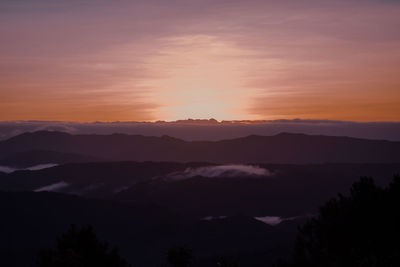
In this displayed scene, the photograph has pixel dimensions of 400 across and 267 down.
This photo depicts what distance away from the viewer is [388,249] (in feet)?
198

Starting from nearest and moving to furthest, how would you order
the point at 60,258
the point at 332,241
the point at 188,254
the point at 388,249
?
the point at 60,258 < the point at 388,249 < the point at 332,241 < the point at 188,254

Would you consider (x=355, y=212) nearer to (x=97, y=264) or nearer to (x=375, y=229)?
(x=375, y=229)

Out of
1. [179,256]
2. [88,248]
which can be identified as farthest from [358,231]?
[179,256]

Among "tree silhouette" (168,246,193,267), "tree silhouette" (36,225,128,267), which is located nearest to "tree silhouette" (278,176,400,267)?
"tree silhouette" (36,225,128,267)

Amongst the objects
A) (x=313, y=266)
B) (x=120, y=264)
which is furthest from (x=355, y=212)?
(x=120, y=264)

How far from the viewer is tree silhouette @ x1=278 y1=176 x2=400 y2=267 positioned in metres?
61.0

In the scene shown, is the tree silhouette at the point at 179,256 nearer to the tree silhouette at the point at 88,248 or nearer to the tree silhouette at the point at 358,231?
the tree silhouette at the point at 88,248

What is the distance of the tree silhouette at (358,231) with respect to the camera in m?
61.0

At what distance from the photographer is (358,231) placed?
62.8m

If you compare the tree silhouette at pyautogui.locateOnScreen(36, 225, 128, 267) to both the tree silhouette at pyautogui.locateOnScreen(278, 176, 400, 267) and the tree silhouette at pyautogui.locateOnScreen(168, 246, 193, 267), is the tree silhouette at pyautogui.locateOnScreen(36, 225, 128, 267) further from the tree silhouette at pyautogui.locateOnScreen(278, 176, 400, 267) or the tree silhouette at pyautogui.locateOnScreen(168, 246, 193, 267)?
the tree silhouette at pyautogui.locateOnScreen(278, 176, 400, 267)

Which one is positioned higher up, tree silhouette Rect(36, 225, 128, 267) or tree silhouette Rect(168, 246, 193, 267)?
tree silhouette Rect(36, 225, 128, 267)

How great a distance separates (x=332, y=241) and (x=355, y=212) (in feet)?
12.9

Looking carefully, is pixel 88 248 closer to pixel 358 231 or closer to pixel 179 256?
pixel 179 256

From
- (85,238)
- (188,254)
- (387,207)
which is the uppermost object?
(387,207)
